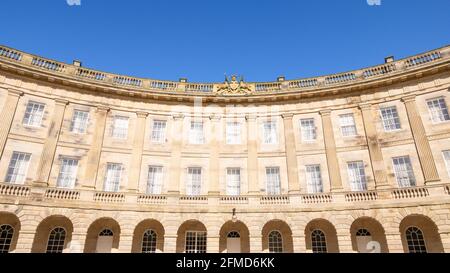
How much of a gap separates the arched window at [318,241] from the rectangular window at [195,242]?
25.8ft

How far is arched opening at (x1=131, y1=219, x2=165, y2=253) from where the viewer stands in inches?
826

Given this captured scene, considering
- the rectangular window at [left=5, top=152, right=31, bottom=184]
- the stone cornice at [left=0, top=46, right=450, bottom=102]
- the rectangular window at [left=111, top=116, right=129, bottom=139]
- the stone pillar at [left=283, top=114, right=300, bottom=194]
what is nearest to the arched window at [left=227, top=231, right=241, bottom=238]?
the stone pillar at [left=283, top=114, right=300, bottom=194]

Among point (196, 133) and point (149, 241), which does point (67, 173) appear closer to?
point (149, 241)

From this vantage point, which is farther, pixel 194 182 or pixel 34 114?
pixel 194 182

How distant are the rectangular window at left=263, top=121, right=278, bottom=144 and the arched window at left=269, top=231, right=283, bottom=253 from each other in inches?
282

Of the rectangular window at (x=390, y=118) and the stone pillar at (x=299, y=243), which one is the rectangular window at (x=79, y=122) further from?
the rectangular window at (x=390, y=118)

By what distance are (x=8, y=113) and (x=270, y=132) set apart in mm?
19463

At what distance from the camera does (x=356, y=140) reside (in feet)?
73.4

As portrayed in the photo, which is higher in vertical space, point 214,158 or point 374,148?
point 374,148

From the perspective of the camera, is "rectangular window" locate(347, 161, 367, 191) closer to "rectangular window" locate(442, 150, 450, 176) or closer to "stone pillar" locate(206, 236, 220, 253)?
"rectangular window" locate(442, 150, 450, 176)

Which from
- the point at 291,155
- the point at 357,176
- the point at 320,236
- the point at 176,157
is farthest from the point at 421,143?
the point at 176,157

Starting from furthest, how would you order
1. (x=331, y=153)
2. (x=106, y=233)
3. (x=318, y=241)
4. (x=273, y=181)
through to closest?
(x=273, y=181) → (x=331, y=153) → (x=318, y=241) → (x=106, y=233)

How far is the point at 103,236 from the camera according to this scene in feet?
67.8
